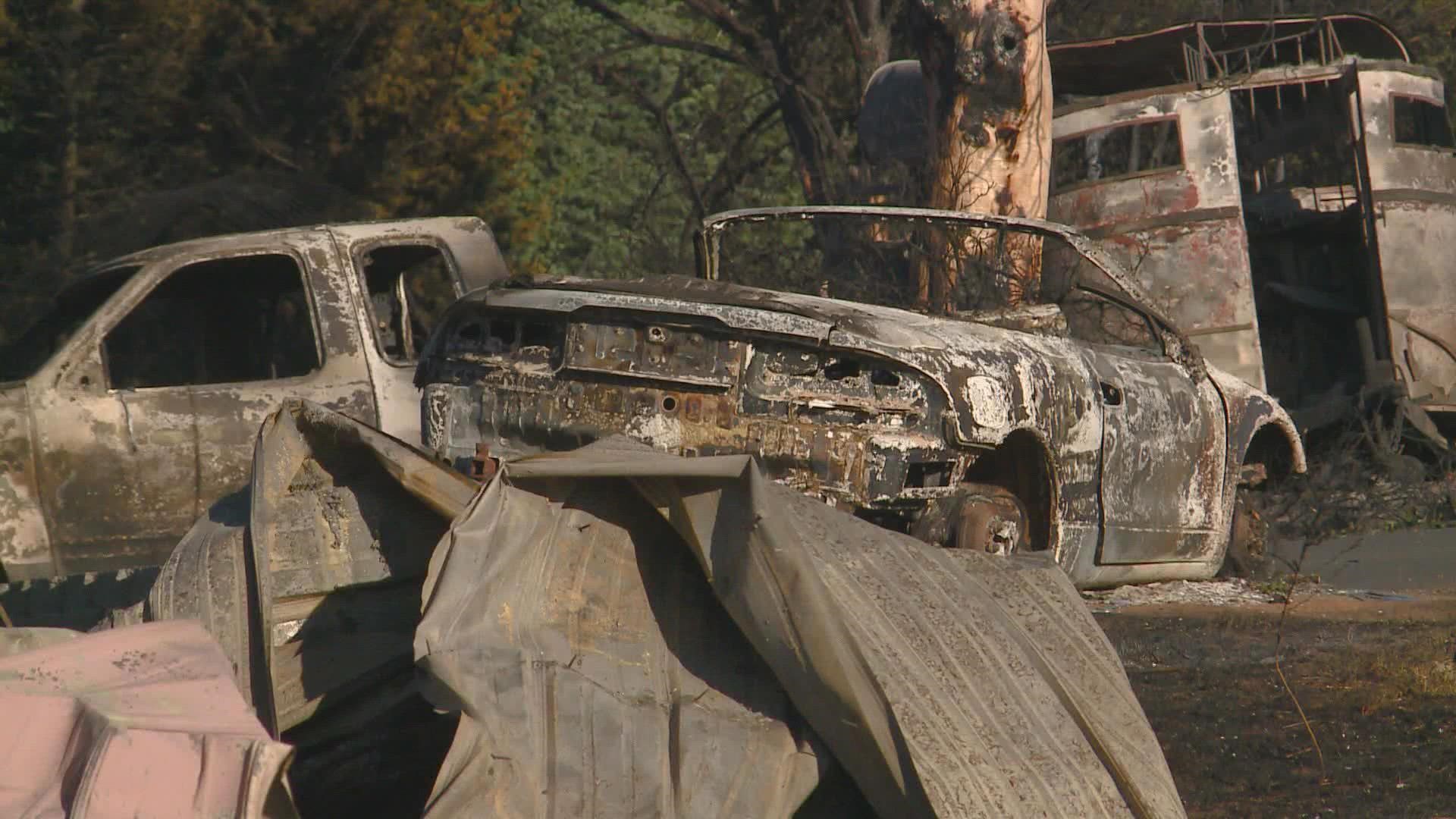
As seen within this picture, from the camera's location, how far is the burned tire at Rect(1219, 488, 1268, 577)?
797 centimetres

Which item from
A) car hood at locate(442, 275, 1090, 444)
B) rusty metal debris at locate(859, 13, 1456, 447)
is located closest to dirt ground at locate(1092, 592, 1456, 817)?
car hood at locate(442, 275, 1090, 444)

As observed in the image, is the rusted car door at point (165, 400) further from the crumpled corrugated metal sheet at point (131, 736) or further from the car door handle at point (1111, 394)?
the crumpled corrugated metal sheet at point (131, 736)

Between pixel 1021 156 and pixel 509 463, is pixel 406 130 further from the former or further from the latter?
pixel 509 463

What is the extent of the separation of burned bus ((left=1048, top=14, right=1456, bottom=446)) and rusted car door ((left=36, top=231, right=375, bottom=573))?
5.25 metres

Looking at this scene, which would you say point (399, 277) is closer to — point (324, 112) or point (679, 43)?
point (324, 112)

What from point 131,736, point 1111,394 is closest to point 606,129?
point 1111,394

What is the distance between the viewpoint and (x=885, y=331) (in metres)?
5.57

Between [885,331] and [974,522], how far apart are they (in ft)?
2.42

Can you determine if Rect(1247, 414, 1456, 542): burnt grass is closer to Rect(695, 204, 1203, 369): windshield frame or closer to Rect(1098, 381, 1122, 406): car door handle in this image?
Rect(695, 204, 1203, 369): windshield frame

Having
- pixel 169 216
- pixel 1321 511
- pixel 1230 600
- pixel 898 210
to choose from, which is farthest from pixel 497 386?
pixel 169 216

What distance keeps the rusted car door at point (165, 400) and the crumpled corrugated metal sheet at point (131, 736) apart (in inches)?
171

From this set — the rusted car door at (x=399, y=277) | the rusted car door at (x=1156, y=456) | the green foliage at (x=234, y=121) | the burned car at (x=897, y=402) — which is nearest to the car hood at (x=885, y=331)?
the burned car at (x=897, y=402)

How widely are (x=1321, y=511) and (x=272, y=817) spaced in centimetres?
747

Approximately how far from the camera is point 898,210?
722 cm
